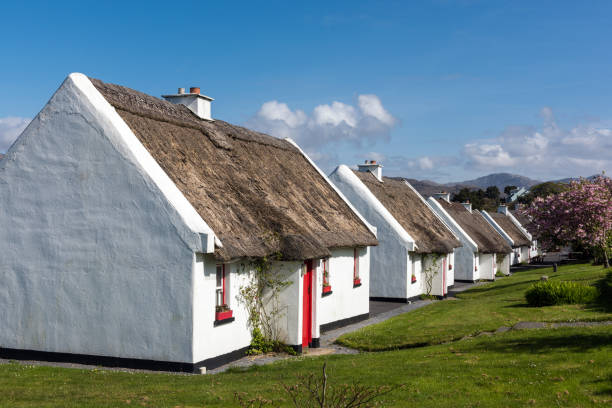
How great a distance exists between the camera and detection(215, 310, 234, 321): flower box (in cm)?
1462

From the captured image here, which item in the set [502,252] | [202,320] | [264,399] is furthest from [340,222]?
[502,252]

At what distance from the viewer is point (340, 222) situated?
2205cm

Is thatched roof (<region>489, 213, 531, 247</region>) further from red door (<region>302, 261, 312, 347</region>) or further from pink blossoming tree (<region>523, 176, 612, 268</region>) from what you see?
red door (<region>302, 261, 312, 347</region>)

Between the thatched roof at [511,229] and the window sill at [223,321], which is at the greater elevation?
the thatched roof at [511,229]

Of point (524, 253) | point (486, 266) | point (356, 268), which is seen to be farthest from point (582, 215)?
point (524, 253)

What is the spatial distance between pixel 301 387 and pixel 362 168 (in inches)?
914

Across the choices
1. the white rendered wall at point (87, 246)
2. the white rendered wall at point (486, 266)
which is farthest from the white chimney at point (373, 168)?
the white rendered wall at point (87, 246)

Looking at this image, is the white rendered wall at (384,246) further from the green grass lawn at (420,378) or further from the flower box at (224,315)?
the flower box at (224,315)

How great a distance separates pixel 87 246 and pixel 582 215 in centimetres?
2932

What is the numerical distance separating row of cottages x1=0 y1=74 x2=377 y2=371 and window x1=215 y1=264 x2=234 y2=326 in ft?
0.08

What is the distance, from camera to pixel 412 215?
107 ft

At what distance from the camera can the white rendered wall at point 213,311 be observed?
44.8 feet

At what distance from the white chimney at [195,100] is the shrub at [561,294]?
13576 mm

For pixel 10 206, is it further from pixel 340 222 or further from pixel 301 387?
pixel 340 222
